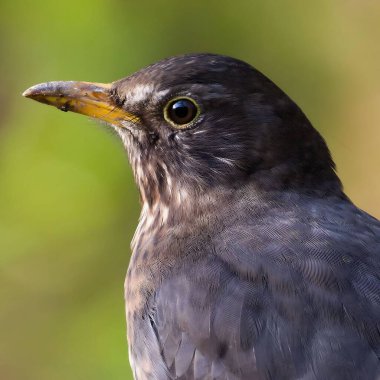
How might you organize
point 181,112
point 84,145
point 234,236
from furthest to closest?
point 84,145, point 181,112, point 234,236

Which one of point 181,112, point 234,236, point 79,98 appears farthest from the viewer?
point 79,98

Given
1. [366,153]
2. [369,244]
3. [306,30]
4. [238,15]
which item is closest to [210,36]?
[238,15]

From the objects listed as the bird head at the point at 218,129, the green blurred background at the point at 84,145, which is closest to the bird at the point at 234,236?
the bird head at the point at 218,129

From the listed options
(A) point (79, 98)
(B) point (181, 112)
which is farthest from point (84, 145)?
(B) point (181, 112)

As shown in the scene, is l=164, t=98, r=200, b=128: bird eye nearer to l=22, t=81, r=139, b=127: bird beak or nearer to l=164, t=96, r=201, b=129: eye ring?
l=164, t=96, r=201, b=129: eye ring

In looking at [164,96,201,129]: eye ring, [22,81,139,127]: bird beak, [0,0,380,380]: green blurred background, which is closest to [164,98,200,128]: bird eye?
[164,96,201,129]: eye ring

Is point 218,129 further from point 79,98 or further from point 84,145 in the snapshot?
point 84,145

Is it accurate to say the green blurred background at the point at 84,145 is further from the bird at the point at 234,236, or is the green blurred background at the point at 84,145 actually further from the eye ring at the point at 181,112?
the eye ring at the point at 181,112
